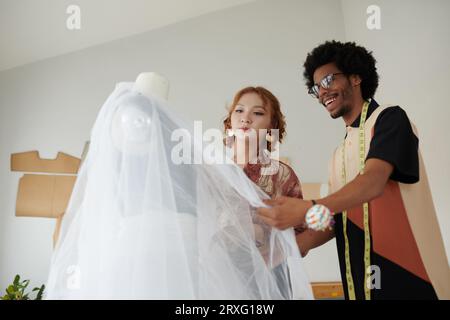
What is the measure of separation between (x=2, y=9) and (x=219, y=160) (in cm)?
221

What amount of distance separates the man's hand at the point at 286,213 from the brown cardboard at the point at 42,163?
2126 mm

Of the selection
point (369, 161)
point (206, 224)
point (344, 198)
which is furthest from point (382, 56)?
point (206, 224)

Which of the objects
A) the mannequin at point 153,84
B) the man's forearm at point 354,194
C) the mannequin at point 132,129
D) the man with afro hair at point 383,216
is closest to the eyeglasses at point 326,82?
the man with afro hair at point 383,216

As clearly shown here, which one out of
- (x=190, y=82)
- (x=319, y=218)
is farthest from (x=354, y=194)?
(x=190, y=82)

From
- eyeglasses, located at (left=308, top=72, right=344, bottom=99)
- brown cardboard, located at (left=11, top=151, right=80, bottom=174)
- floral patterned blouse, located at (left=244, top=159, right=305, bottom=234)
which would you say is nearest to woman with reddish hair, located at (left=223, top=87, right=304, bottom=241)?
floral patterned blouse, located at (left=244, top=159, right=305, bottom=234)

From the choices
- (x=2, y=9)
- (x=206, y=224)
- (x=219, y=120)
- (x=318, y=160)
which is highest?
(x=2, y=9)

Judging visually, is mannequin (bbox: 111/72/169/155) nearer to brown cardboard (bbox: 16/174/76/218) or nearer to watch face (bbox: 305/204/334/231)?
watch face (bbox: 305/204/334/231)

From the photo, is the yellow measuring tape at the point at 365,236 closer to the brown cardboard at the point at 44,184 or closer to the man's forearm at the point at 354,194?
the man's forearm at the point at 354,194

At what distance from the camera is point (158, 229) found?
0.82 metres

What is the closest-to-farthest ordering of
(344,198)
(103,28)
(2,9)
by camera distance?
1. (344,198)
2. (2,9)
3. (103,28)

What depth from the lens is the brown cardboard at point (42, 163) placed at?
2689 millimetres

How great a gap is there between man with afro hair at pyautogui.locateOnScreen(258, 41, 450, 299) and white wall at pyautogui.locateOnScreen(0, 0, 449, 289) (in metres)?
1.47

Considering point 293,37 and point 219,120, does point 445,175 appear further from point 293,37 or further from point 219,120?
point 293,37

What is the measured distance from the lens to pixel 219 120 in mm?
2914
